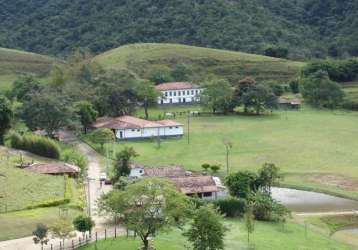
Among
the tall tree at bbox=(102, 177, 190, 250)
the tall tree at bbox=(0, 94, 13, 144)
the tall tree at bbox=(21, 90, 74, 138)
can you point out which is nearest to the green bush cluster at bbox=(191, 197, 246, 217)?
the tall tree at bbox=(102, 177, 190, 250)

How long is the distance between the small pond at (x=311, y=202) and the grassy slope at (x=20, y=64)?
3179 inches

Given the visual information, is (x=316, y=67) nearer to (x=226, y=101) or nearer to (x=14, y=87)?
(x=226, y=101)

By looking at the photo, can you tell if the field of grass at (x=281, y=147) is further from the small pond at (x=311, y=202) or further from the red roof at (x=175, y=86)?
the red roof at (x=175, y=86)

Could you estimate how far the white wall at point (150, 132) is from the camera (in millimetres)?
81688

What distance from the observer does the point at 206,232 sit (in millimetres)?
37625

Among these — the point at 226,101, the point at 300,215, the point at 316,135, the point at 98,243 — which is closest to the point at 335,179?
the point at 300,215

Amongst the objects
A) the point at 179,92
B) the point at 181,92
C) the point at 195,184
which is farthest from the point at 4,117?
the point at 181,92

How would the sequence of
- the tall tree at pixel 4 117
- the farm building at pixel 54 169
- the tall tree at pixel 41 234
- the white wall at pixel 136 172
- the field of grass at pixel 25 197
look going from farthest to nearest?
1. the tall tree at pixel 4 117
2. the white wall at pixel 136 172
3. the farm building at pixel 54 169
4. the field of grass at pixel 25 197
5. the tall tree at pixel 41 234

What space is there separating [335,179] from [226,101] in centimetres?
3770

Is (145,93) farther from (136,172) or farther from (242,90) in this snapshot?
(136,172)

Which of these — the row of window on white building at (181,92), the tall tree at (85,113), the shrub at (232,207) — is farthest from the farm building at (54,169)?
the row of window on white building at (181,92)

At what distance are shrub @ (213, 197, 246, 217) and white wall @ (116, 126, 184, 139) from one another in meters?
33.7

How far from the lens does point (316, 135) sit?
8062 cm

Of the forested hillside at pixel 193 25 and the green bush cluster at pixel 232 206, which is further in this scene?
the forested hillside at pixel 193 25
